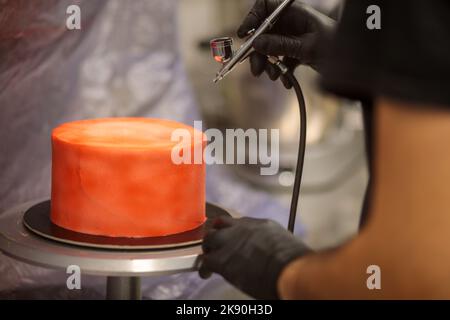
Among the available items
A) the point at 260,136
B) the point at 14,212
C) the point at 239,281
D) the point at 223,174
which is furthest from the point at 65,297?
the point at 260,136

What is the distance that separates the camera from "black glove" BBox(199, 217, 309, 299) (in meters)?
0.98

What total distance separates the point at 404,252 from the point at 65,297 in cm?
91

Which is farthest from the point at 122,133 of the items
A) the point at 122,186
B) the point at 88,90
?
the point at 88,90

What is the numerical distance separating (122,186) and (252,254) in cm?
22

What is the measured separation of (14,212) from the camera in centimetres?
118

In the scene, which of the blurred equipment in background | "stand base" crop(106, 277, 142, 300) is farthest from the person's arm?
the blurred equipment in background

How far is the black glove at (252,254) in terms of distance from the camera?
3.20 ft

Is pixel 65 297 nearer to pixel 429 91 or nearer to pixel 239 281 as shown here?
pixel 239 281

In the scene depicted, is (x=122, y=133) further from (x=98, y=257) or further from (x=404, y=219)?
(x=404, y=219)

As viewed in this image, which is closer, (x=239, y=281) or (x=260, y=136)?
(x=239, y=281)

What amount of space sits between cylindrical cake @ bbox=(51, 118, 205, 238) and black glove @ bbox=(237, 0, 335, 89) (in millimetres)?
244

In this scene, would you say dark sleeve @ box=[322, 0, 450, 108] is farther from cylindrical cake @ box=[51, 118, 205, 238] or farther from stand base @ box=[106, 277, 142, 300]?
stand base @ box=[106, 277, 142, 300]

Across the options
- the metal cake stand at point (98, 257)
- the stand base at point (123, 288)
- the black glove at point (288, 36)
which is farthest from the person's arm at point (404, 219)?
the black glove at point (288, 36)

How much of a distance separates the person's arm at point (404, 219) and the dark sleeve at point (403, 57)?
0.06 ft
